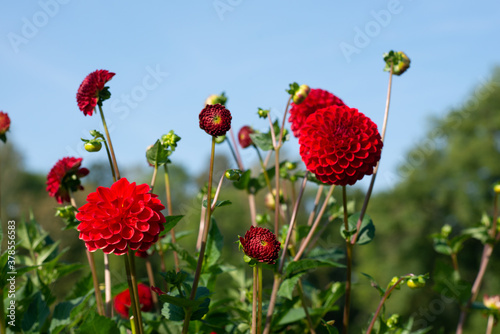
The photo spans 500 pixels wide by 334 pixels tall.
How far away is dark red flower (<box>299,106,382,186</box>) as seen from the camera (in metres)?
0.99

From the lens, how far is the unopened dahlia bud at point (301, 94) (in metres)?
1.16

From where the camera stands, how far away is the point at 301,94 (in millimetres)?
1163

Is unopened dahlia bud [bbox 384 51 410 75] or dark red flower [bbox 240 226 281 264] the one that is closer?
dark red flower [bbox 240 226 281 264]

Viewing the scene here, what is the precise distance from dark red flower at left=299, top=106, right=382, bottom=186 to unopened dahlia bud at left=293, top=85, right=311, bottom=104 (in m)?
0.14

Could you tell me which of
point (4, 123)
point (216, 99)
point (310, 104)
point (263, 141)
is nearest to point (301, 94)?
point (310, 104)

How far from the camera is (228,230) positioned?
65.5 feet

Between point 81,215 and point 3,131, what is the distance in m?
0.63

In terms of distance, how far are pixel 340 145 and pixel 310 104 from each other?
0.85 ft

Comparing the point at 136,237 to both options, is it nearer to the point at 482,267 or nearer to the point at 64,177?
the point at 64,177

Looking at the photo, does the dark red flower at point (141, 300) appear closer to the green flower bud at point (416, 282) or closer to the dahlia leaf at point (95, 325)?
the dahlia leaf at point (95, 325)

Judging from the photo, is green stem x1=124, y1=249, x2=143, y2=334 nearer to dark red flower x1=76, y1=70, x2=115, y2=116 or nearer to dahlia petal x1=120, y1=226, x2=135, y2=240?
dahlia petal x1=120, y1=226, x2=135, y2=240

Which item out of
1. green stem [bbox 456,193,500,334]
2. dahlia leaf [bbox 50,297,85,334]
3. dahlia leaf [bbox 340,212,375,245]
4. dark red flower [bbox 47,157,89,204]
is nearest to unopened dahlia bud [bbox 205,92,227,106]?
dark red flower [bbox 47,157,89,204]

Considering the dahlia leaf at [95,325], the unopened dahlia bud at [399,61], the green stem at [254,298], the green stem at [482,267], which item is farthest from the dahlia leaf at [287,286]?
the green stem at [482,267]

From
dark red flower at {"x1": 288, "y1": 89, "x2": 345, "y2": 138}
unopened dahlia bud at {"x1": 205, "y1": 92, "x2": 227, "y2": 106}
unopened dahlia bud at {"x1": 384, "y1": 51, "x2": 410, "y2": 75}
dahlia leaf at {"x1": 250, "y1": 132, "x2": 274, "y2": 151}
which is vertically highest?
unopened dahlia bud at {"x1": 384, "y1": 51, "x2": 410, "y2": 75}
